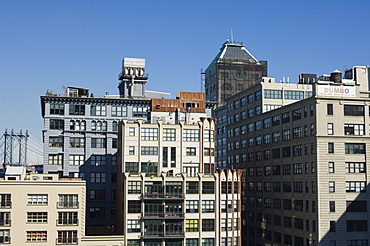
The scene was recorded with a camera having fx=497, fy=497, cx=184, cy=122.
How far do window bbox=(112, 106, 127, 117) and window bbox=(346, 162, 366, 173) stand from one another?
179ft

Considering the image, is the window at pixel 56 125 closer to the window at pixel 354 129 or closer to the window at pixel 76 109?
the window at pixel 76 109

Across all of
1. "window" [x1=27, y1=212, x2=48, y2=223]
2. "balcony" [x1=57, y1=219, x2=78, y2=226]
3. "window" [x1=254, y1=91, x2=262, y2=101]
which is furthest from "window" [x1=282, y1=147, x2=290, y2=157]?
"window" [x1=27, y1=212, x2=48, y2=223]

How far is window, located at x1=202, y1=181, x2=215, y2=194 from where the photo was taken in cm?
9794

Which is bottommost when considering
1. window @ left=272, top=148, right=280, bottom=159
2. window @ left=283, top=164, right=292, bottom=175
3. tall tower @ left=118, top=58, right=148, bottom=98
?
window @ left=283, top=164, right=292, bottom=175

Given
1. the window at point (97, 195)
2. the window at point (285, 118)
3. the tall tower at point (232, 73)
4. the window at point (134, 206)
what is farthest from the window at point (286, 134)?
the tall tower at point (232, 73)

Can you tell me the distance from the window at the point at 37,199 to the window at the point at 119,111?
114 feet

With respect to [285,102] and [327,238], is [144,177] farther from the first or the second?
[285,102]

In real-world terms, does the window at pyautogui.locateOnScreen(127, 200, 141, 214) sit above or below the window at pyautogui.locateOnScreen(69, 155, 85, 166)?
below

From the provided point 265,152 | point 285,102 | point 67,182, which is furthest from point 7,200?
point 285,102

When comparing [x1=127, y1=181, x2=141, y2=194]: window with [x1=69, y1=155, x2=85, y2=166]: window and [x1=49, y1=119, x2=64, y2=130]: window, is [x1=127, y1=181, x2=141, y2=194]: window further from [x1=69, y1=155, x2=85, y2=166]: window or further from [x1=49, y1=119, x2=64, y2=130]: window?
[x1=49, y1=119, x2=64, y2=130]: window

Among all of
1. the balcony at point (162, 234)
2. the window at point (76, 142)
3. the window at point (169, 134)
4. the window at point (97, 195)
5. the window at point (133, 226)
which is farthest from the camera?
the window at point (76, 142)

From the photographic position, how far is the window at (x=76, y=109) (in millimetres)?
118500

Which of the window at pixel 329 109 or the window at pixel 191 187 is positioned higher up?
the window at pixel 329 109

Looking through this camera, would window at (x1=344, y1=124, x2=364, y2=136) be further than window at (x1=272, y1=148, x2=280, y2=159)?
No
